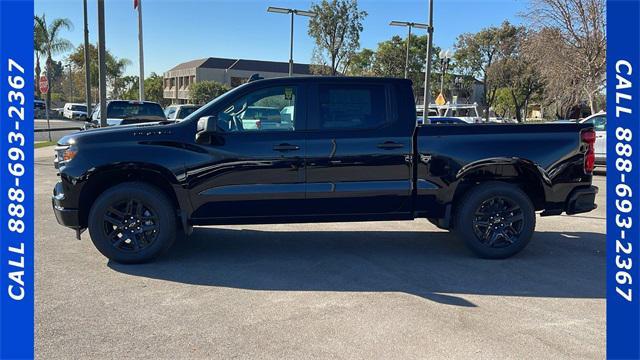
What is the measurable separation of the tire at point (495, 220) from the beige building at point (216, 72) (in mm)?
65439

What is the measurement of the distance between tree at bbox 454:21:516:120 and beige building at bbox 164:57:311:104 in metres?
25.9

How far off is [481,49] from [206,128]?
46.2 meters

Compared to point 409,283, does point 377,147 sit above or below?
above

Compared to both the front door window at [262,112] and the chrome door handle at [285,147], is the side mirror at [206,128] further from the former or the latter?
the chrome door handle at [285,147]

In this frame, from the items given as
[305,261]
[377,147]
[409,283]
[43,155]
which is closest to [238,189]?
[305,261]

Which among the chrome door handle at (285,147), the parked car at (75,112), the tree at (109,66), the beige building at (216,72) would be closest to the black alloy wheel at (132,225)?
the chrome door handle at (285,147)

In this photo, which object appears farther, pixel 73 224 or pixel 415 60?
pixel 415 60

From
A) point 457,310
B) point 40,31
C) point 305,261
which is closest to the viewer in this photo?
point 457,310

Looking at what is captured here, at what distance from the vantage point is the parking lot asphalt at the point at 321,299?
366cm

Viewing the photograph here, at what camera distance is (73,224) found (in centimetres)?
536

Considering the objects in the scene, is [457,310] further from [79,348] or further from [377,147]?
[79,348]

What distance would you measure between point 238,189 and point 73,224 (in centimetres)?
175

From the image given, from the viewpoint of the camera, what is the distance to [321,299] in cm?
452

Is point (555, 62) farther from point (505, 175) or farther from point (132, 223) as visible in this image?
→ point (132, 223)
